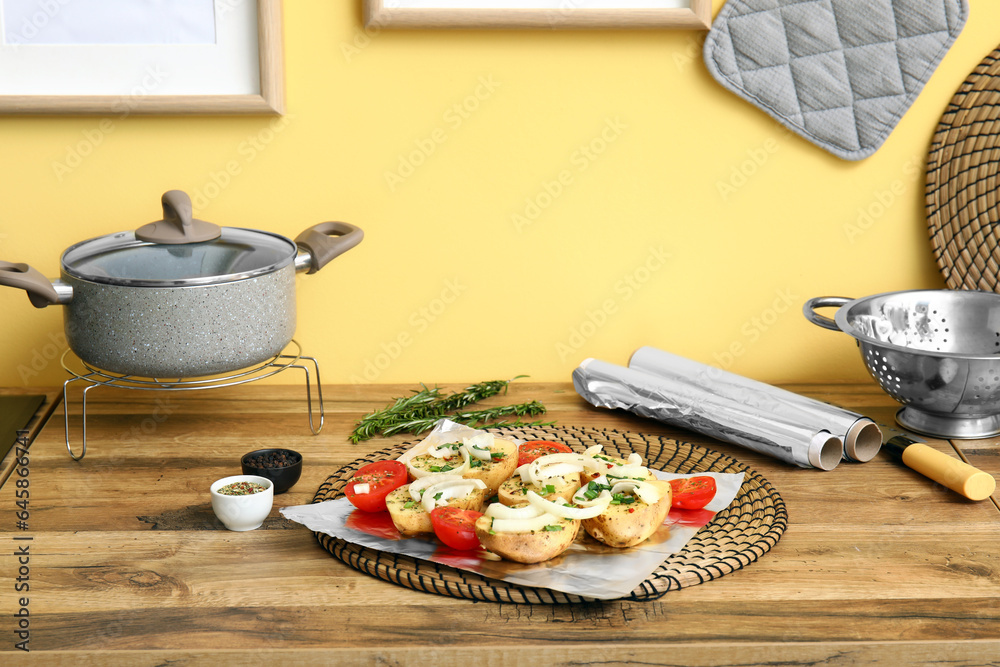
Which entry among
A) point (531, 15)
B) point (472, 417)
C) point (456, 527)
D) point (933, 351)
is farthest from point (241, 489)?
point (933, 351)

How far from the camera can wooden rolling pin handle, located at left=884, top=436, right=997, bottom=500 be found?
94cm

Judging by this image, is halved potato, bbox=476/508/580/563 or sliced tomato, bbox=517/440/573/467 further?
sliced tomato, bbox=517/440/573/467

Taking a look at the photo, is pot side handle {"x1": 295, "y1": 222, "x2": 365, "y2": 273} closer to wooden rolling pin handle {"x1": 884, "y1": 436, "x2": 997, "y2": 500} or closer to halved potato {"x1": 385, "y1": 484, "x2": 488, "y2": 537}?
halved potato {"x1": 385, "y1": 484, "x2": 488, "y2": 537}

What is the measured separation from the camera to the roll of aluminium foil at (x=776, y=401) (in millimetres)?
1049

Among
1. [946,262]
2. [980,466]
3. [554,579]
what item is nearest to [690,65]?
[946,262]

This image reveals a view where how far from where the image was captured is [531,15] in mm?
1188

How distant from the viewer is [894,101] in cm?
124

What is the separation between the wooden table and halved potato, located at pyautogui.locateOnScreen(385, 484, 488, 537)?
0.07m

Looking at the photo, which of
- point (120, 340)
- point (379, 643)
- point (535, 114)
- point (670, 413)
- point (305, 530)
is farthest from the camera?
point (535, 114)

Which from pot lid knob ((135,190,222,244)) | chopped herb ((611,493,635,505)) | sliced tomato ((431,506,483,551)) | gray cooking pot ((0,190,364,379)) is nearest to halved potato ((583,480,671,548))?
chopped herb ((611,493,635,505))

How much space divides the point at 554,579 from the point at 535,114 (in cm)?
73

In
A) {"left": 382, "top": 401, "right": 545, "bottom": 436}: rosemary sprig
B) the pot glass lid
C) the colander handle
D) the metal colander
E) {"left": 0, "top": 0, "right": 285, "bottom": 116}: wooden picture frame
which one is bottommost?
{"left": 382, "top": 401, "right": 545, "bottom": 436}: rosemary sprig

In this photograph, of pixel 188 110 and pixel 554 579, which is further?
pixel 188 110

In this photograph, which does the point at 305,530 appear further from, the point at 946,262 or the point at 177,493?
the point at 946,262
